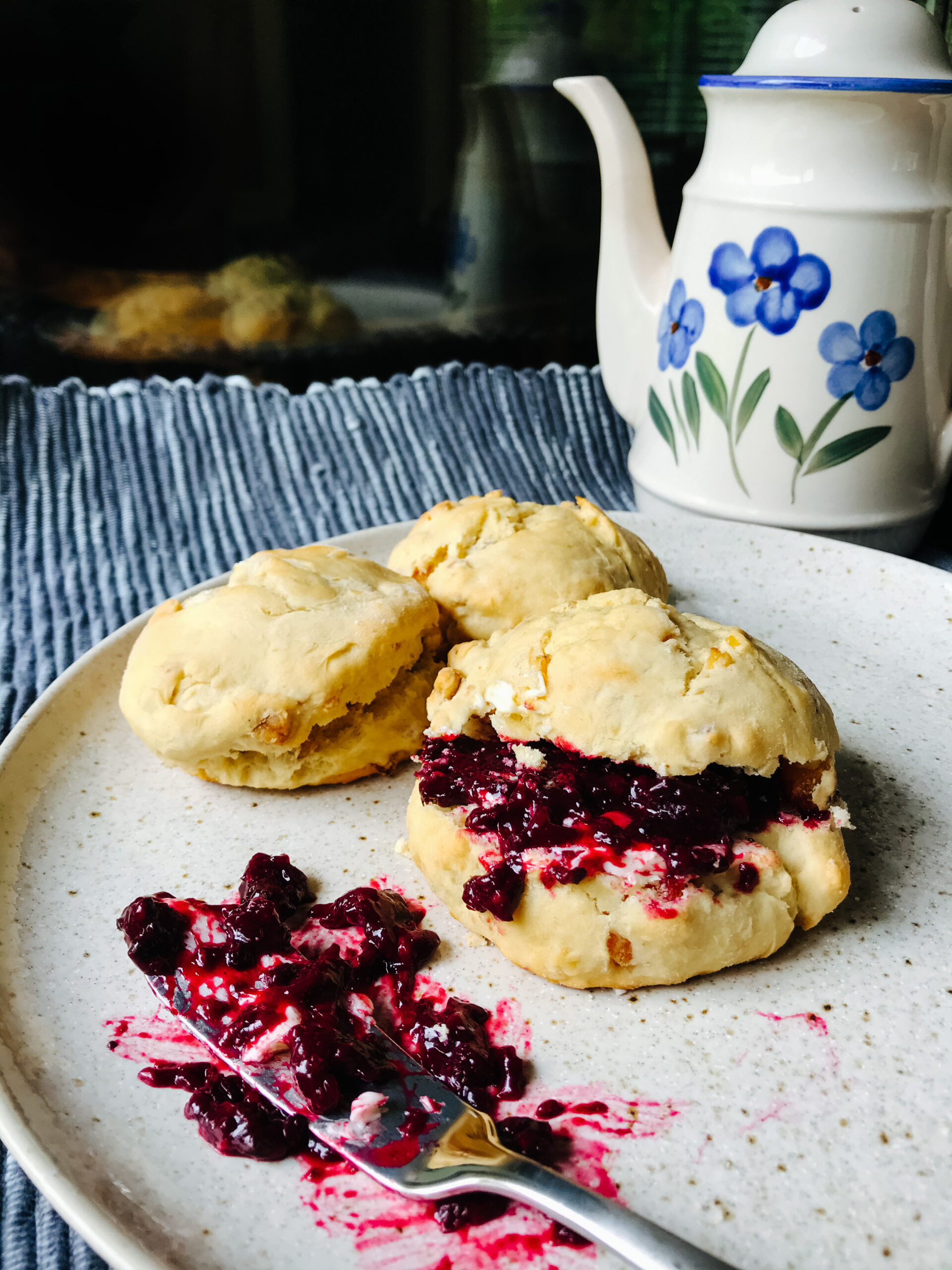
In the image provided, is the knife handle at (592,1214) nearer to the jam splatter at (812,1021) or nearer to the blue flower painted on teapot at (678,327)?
the jam splatter at (812,1021)

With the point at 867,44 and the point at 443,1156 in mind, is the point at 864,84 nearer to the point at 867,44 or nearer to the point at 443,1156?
the point at 867,44

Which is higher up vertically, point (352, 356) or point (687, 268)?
point (687, 268)

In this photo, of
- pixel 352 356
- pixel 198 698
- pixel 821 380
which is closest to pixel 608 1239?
pixel 198 698

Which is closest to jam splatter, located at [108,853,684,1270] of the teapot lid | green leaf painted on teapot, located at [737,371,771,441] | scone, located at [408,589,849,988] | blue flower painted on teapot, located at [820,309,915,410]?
scone, located at [408,589,849,988]

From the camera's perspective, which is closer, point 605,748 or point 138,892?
point 605,748

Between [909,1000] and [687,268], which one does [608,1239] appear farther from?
[687,268]

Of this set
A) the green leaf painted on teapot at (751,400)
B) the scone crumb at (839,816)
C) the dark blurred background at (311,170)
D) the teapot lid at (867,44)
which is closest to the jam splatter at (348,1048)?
the scone crumb at (839,816)

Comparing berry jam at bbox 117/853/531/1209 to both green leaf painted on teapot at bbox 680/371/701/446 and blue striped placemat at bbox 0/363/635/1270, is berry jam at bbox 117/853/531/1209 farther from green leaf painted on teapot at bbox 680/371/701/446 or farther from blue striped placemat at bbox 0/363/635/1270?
green leaf painted on teapot at bbox 680/371/701/446

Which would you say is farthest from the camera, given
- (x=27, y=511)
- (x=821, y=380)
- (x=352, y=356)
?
(x=352, y=356)
